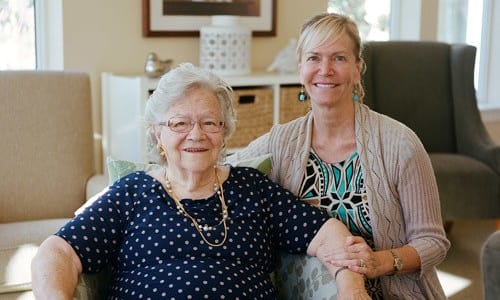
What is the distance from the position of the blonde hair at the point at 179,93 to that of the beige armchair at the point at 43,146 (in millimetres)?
924

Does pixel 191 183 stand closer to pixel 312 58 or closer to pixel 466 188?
pixel 312 58

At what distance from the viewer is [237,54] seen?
374cm

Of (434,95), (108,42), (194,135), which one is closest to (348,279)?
(194,135)

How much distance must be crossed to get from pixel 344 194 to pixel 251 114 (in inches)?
62.7

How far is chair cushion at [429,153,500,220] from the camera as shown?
12.0ft

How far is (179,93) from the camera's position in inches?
78.2

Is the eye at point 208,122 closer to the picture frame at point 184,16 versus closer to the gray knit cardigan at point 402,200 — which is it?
the gray knit cardigan at point 402,200

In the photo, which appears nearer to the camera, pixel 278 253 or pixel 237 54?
pixel 278 253

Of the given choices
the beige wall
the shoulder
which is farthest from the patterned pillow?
the beige wall

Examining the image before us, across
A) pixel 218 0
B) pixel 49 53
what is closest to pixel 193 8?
pixel 218 0

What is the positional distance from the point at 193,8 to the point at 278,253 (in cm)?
203

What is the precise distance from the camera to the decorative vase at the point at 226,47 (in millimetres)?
3730

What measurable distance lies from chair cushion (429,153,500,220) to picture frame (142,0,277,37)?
1194 millimetres

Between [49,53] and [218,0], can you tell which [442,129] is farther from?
[49,53]
